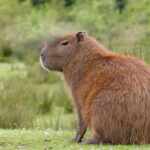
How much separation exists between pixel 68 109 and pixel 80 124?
6232mm

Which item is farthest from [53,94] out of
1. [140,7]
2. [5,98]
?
[140,7]

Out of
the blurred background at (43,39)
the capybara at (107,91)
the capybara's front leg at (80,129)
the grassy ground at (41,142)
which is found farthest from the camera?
the blurred background at (43,39)

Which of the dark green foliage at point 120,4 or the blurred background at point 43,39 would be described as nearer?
the blurred background at point 43,39

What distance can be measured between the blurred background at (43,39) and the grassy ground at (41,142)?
2.63 ft

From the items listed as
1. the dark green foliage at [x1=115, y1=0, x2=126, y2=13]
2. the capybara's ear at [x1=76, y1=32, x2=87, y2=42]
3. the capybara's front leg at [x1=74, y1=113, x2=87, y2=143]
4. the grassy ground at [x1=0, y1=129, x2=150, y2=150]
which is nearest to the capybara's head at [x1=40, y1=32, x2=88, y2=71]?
the capybara's ear at [x1=76, y1=32, x2=87, y2=42]

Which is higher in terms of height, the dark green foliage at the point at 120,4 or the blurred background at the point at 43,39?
the dark green foliage at the point at 120,4

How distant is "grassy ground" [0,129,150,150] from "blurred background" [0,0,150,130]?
80 cm

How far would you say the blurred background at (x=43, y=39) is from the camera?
11672mm

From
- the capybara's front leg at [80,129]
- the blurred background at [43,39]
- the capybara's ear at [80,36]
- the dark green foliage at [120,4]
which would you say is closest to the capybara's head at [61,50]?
the capybara's ear at [80,36]

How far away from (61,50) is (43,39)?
19072 millimetres

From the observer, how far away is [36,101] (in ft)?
45.4

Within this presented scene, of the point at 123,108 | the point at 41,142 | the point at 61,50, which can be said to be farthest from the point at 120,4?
the point at 123,108

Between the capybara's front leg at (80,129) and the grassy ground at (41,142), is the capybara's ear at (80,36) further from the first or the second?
the grassy ground at (41,142)

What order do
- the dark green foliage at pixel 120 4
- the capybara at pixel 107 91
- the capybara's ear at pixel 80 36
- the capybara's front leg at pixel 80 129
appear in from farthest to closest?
the dark green foliage at pixel 120 4, the capybara's ear at pixel 80 36, the capybara's front leg at pixel 80 129, the capybara at pixel 107 91
